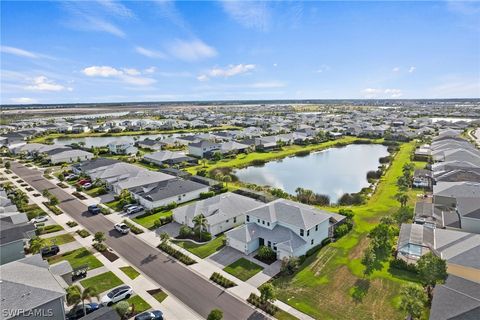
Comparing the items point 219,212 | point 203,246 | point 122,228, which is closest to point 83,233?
point 122,228

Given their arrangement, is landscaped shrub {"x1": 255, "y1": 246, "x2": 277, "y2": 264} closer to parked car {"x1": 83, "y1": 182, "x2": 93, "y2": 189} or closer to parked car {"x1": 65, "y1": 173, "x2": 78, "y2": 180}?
parked car {"x1": 83, "y1": 182, "x2": 93, "y2": 189}

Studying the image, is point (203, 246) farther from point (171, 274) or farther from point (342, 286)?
point (342, 286)

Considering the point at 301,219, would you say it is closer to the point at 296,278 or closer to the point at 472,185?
the point at 296,278

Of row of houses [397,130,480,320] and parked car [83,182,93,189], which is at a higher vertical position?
row of houses [397,130,480,320]

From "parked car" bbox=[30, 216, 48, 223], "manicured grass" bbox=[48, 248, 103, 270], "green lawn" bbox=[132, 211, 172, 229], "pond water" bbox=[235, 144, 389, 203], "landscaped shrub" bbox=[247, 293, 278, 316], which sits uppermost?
"parked car" bbox=[30, 216, 48, 223]

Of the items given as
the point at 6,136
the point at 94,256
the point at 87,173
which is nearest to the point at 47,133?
the point at 6,136

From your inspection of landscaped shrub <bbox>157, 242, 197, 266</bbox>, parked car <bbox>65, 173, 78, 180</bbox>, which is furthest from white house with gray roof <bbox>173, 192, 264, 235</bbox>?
parked car <bbox>65, 173, 78, 180</bbox>
